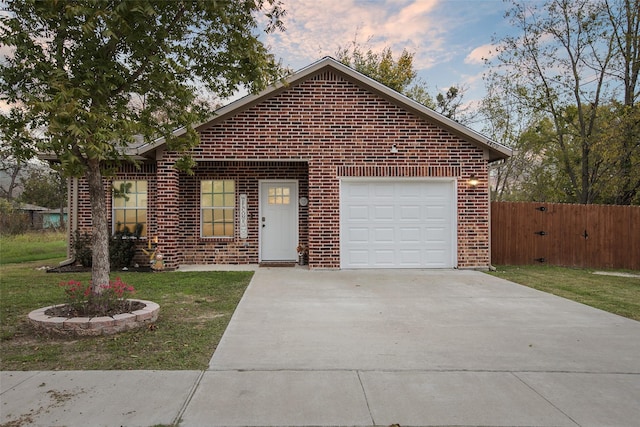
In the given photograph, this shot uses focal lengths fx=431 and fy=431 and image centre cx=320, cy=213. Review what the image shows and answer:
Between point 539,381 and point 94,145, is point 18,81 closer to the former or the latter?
point 94,145

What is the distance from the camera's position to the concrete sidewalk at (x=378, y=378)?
3285 mm

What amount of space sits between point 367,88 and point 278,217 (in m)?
4.15

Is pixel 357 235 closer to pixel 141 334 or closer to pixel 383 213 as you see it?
pixel 383 213

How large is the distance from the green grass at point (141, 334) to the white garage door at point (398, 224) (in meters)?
3.34

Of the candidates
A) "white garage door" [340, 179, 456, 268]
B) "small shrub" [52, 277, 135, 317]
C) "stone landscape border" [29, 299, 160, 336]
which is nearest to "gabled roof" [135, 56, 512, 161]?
"white garage door" [340, 179, 456, 268]

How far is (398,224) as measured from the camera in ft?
36.5

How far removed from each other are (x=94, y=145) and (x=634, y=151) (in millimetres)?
18142

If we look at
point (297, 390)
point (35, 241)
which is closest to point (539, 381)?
point (297, 390)

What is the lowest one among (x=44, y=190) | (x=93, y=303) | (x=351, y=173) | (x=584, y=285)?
(x=584, y=285)

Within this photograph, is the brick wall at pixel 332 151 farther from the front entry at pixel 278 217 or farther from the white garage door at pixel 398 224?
the front entry at pixel 278 217

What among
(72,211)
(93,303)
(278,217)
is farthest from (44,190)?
(93,303)

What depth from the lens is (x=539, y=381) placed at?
3994 millimetres

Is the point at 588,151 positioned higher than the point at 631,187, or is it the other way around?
the point at 588,151

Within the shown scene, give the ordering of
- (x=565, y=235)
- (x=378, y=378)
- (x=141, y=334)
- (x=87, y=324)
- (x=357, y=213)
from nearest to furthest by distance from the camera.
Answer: (x=378, y=378), (x=87, y=324), (x=141, y=334), (x=357, y=213), (x=565, y=235)
